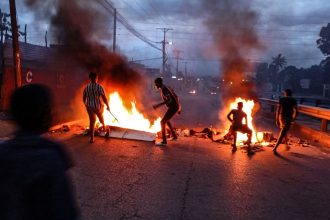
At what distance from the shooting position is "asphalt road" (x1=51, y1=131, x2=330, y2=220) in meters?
5.60

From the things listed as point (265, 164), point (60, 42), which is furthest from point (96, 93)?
point (60, 42)

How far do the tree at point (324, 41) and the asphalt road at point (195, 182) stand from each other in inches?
2868

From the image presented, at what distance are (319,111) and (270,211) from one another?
933cm

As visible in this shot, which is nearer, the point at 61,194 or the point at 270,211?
the point at 61,194

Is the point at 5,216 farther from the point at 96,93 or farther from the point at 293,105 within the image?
the point at 293,105

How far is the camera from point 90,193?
618 cm

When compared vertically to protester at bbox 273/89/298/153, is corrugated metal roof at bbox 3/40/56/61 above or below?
above

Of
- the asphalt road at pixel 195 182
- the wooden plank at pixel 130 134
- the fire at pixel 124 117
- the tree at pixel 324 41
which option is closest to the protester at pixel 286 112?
the asphalt road at pixel 195 182

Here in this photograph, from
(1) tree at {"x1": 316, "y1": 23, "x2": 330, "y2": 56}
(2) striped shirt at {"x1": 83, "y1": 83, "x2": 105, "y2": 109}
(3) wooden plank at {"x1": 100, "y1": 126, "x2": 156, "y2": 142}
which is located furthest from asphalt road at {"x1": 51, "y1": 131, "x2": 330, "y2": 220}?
(1) tree at {"x1": 316, "y1": 23, "x2": 330, "y2": 56}

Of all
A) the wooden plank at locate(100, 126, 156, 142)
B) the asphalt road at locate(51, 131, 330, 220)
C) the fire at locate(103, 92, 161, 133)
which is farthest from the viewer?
the fire at locate(103, 92, 161, 133)

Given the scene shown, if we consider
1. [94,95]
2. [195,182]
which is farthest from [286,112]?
[195,182]

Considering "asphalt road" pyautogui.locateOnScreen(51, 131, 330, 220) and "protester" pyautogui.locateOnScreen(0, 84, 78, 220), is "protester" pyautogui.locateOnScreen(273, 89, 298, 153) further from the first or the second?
"protester" pyautogui.locateOnScreen(0, 84, 78, 220)

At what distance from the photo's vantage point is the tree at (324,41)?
78.2 metres

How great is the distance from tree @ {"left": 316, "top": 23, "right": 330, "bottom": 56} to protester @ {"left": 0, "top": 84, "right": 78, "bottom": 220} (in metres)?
81.6
